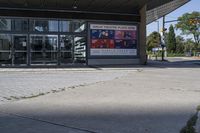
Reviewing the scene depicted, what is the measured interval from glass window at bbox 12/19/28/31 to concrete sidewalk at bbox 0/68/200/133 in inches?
714

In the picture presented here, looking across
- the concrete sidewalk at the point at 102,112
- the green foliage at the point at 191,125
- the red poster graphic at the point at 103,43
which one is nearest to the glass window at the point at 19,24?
the red poster graphic at the point at 103,43

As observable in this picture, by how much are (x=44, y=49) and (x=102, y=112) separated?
74.5ft

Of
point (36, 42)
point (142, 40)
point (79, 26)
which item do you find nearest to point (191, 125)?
point (36, 42)

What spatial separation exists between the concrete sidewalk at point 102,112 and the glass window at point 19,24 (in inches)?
714

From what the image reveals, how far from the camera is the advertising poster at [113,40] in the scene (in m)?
32.9

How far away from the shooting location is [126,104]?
10805 millimetres

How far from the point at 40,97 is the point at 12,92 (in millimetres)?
1684

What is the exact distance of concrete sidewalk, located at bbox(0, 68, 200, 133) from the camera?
7828mm

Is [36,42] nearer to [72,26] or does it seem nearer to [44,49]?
[44,49]

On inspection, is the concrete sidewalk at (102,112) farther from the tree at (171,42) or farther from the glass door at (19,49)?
the tree at (171,42)

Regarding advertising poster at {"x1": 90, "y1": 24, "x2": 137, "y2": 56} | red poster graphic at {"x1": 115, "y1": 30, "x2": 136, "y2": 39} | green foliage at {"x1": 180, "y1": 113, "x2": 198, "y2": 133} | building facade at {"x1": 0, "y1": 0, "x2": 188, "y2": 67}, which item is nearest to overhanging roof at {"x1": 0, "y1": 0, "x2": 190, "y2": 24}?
building facade at {"x1": 0, "y1": 0, "x2": 188, "y2": 67}

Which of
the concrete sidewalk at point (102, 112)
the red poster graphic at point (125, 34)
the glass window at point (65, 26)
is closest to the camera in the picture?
the concrete sidewalk at point (102, 112)

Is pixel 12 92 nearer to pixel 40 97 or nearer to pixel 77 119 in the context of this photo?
pixel 40 97

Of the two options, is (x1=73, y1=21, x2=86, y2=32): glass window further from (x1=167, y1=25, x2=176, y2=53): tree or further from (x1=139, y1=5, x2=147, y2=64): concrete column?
(x1=167, y1=25, x2=176, y2=53): tree
